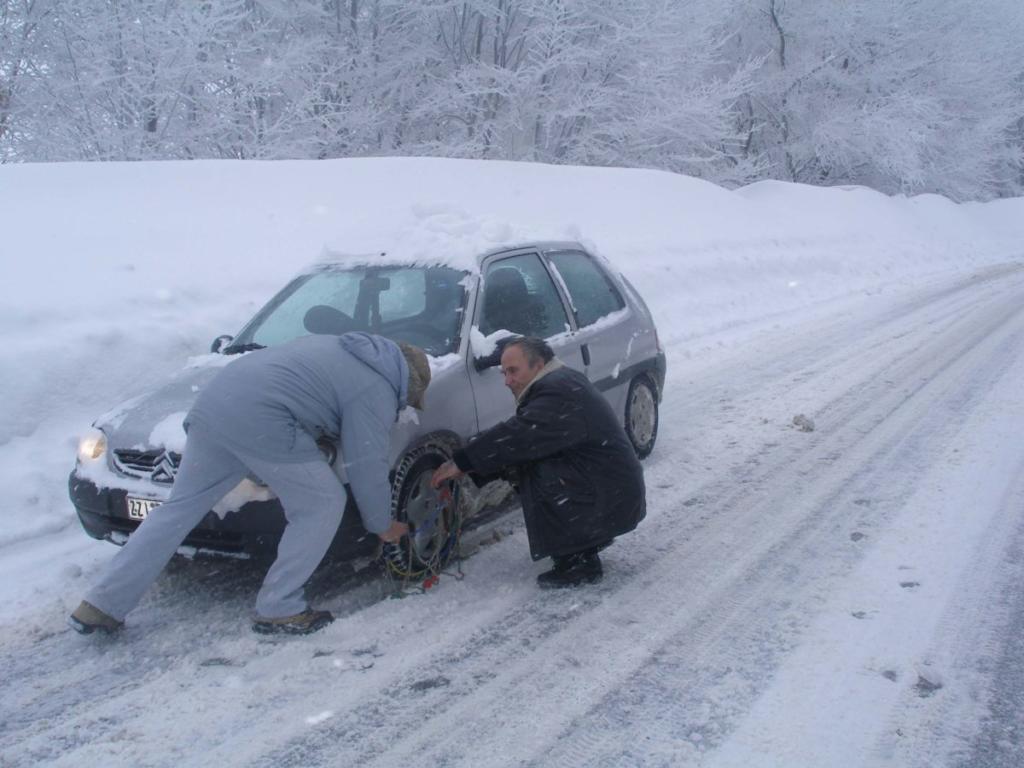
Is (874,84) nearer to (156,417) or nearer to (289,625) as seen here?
(156,417)

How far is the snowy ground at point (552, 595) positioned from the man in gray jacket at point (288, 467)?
0.78 ft

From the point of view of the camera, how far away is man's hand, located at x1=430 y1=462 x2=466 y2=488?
3994 mm

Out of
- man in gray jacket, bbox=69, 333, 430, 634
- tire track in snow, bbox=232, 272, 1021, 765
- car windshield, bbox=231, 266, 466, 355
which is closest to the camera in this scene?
tire track in snow, bbox=232, 272, 1021, 765

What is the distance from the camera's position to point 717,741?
9.50 ft

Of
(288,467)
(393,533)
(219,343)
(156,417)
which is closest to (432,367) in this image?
(393,533)

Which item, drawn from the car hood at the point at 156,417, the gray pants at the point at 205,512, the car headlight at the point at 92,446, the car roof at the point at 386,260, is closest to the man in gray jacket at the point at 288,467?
the gray pants at the point at 205,512

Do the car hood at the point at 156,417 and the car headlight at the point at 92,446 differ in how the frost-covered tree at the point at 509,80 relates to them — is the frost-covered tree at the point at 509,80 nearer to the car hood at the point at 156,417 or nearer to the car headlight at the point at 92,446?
the car hood at the point at 156,417

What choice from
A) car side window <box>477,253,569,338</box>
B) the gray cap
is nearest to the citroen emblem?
the gray cap

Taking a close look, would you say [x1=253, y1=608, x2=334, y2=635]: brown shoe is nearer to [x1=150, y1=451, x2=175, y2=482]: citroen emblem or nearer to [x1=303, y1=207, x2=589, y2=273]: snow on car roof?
[x1=150, y1=451, x2=175, y2=482]: citroen emblem

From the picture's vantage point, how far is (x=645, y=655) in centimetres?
349

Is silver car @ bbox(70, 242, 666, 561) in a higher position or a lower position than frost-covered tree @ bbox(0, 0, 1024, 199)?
lower

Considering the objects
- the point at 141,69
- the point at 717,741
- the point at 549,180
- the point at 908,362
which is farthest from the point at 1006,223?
the point at 717,741

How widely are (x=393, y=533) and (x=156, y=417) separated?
129cm

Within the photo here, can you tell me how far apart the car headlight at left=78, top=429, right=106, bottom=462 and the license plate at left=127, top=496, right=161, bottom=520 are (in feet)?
1.21
